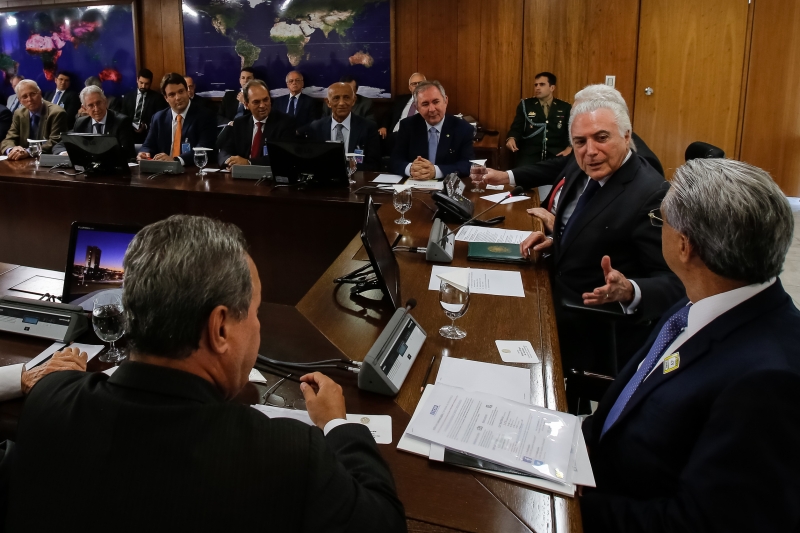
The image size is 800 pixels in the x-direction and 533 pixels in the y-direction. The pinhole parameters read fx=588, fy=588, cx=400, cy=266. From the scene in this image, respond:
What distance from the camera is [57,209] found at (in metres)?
3.84

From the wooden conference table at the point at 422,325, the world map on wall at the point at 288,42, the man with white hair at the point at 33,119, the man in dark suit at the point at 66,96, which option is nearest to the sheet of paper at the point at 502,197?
the wooden conference table at the point at 422,325

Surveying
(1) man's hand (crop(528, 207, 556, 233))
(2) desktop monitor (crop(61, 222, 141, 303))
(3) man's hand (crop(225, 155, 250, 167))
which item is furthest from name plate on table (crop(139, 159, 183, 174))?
(1) man's hand (crop(528, 207, 556, 233))

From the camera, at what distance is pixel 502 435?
45.7 inches

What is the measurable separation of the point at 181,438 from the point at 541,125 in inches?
234

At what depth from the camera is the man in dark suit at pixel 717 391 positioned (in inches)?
36.7

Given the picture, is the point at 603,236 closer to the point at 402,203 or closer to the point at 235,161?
the point at 402,203

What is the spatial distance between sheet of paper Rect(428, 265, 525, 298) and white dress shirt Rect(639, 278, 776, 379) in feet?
2.38

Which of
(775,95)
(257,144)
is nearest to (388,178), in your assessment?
(257,144)

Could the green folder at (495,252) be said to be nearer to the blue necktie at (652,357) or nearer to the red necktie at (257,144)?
the blue necktie at (652,357)

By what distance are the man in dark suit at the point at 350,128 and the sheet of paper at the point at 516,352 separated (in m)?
3.22

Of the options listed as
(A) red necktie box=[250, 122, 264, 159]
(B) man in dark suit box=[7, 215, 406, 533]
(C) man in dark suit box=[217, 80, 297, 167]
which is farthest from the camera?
(A) red necktie box=[250, 122, 264, 159]

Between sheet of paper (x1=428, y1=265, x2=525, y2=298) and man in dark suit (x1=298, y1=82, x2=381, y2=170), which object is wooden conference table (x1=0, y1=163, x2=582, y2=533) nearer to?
sheet of paper (x1=428, y1=265, x2=525, y2=298)

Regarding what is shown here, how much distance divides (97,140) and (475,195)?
2.53 m

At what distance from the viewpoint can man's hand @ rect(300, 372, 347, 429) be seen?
45.4 inches
